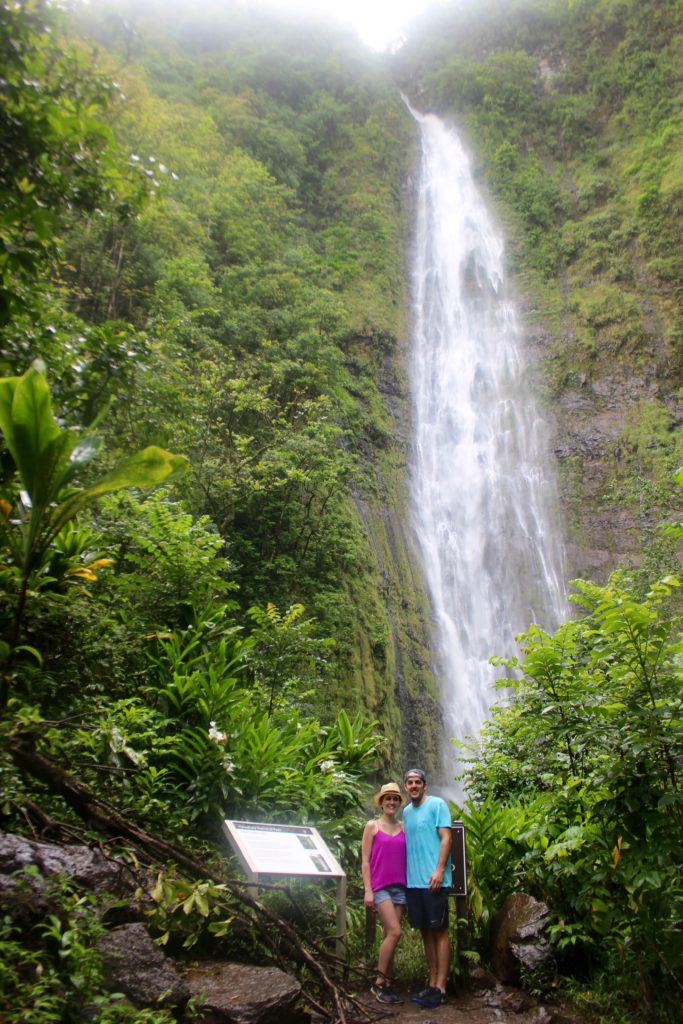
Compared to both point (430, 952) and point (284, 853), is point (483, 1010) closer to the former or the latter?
point (430, 952)

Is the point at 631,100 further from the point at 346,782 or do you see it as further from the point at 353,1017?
the point at 353,1017

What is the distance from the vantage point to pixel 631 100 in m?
25.7

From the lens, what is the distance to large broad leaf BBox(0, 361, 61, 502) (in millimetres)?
3266

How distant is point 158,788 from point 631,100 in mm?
29311

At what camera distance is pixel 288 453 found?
10.6 metres

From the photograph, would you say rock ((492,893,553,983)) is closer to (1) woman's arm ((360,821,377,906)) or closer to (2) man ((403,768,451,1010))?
(2) man ((403,768,451,1010))

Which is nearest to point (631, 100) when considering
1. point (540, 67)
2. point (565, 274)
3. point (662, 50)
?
point (662, 50)

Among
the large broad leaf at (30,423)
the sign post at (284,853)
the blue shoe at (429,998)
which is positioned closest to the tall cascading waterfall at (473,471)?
the blue shoe at (429,998)

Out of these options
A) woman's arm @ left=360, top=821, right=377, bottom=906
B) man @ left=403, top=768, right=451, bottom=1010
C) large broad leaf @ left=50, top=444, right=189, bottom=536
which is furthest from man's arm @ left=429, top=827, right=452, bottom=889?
large broad leaf @ left=50, top=444, right=189, bottom=536

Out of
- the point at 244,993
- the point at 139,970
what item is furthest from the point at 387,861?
the point at 139,970

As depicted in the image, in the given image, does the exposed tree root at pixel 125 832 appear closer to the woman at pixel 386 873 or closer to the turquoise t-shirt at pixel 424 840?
the woman at pixel 386 873

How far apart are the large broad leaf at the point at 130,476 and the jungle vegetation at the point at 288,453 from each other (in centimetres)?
2

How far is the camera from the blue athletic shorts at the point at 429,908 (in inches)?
164

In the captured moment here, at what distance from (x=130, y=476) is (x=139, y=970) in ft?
6.97
